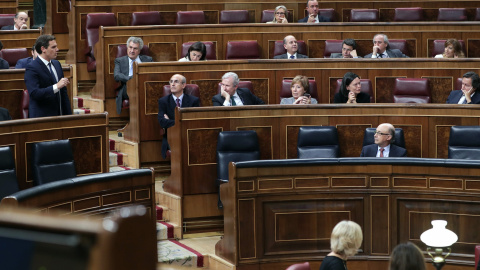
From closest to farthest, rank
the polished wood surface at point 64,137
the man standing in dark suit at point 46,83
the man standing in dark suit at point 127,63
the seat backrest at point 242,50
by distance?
the polished wood surface at point 64,137, the man standing in dark suit at point 46,83, the man standing in dark suit at point 127,63, the seat backrest at point 242,50

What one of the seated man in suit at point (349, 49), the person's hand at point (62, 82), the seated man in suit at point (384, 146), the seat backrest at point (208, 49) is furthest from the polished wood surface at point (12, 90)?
the seated man in suit at point (349, 49)

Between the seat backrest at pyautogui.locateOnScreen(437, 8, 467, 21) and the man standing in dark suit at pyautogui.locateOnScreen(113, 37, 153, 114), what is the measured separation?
274 cm

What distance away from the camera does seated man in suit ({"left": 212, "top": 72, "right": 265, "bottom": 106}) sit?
4290 mm

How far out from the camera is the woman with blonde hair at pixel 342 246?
99.6 inches

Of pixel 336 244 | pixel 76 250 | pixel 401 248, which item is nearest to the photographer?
pixel 76 250

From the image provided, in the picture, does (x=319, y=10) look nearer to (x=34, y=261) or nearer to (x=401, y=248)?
(x=401, y=248)

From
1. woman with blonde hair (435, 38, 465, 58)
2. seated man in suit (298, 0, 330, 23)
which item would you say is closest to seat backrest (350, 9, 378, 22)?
seated man in suit (298, 0, 330, 23)

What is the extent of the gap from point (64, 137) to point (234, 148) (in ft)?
2.97

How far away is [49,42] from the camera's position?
3834 mm

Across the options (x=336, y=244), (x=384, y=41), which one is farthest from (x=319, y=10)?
(x=336, y=244)

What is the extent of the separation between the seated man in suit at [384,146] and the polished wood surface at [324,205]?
11.0 inches

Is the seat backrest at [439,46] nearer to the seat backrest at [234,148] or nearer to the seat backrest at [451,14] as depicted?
the seat backrest at [451,14]

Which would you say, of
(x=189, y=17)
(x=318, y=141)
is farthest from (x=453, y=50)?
(x=189, y=17)

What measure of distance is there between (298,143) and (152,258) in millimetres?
3658
